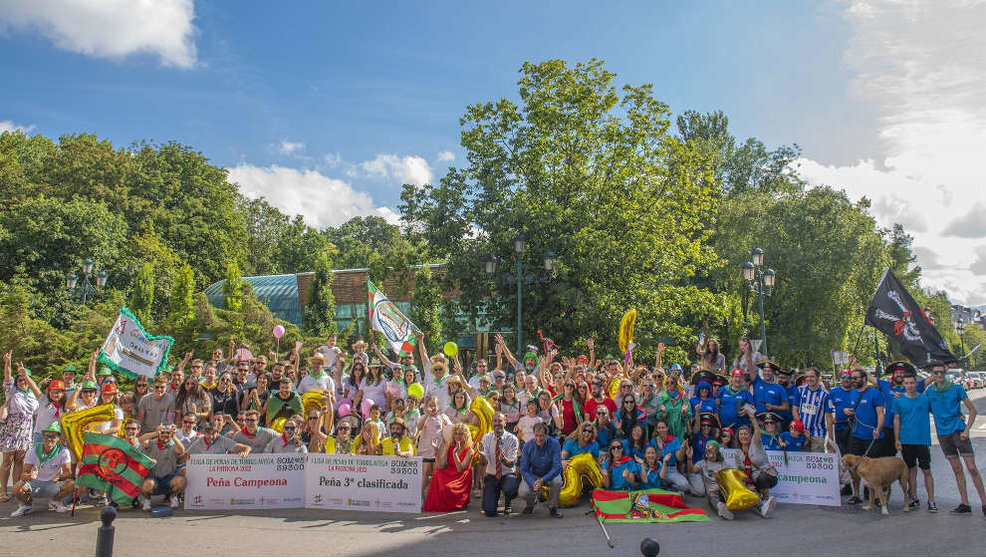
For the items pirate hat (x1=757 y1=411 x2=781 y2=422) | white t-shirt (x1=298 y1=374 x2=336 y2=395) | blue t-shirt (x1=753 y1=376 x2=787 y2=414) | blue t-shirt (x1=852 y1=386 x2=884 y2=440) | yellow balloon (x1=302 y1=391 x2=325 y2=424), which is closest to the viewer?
blue t-shirt (x1=852 y1=386 x2=884 y2=440)

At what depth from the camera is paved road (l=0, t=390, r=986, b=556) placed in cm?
711

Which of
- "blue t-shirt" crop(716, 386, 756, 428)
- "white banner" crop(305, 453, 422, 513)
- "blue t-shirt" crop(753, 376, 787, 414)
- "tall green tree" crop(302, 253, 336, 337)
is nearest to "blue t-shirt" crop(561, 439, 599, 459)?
"blue t-shirt" crop(716, 386, 756, 428)

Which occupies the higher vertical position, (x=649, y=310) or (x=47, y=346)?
(x=649, y=310)

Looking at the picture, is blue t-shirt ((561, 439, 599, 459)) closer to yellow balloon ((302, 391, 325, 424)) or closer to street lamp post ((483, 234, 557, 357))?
yellow balloon ((302, 391, 325, 424))

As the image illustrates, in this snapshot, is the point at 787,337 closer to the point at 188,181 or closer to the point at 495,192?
the point at 495,192

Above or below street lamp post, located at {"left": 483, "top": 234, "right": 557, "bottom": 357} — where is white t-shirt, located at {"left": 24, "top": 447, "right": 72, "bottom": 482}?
below

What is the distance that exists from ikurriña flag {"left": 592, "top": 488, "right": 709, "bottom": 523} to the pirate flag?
488cm

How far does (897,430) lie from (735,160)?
1544 inches

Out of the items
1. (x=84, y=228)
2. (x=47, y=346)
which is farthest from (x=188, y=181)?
(x=47, y=346)

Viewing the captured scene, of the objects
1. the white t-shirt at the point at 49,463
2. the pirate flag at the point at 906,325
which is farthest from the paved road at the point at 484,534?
the pirate flag at the point at 906,325

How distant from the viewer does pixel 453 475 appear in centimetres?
929

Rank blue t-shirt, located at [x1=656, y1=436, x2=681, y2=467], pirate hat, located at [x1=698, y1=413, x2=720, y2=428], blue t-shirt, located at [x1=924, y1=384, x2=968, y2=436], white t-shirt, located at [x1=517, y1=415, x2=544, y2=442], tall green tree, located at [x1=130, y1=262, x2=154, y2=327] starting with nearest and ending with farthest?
blue t-shirt, located at [x1=924, y1=384, x2=968, y2=436]
blue t-shirt, located at [x1=656, y1=436, x2=681, y2=467]
pirate hat, located at [x1=698, y1=413, x2=720, y2=428]
white t-shirt, located at [x1=517, y1=415, x2=544, y2=442]
tall green tree, located at [x1=130, y1=262, x2=154, y2=327]

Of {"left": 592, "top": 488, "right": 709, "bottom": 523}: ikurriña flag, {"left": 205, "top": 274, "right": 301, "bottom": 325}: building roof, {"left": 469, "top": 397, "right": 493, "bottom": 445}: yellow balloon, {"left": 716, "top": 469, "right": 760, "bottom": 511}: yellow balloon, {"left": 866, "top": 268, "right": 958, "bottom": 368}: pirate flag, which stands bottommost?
{"left": 592, "top": 488, "right": 709, "bottom": 523}: ikurriña flag

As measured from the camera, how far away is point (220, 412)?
10.5 metres
